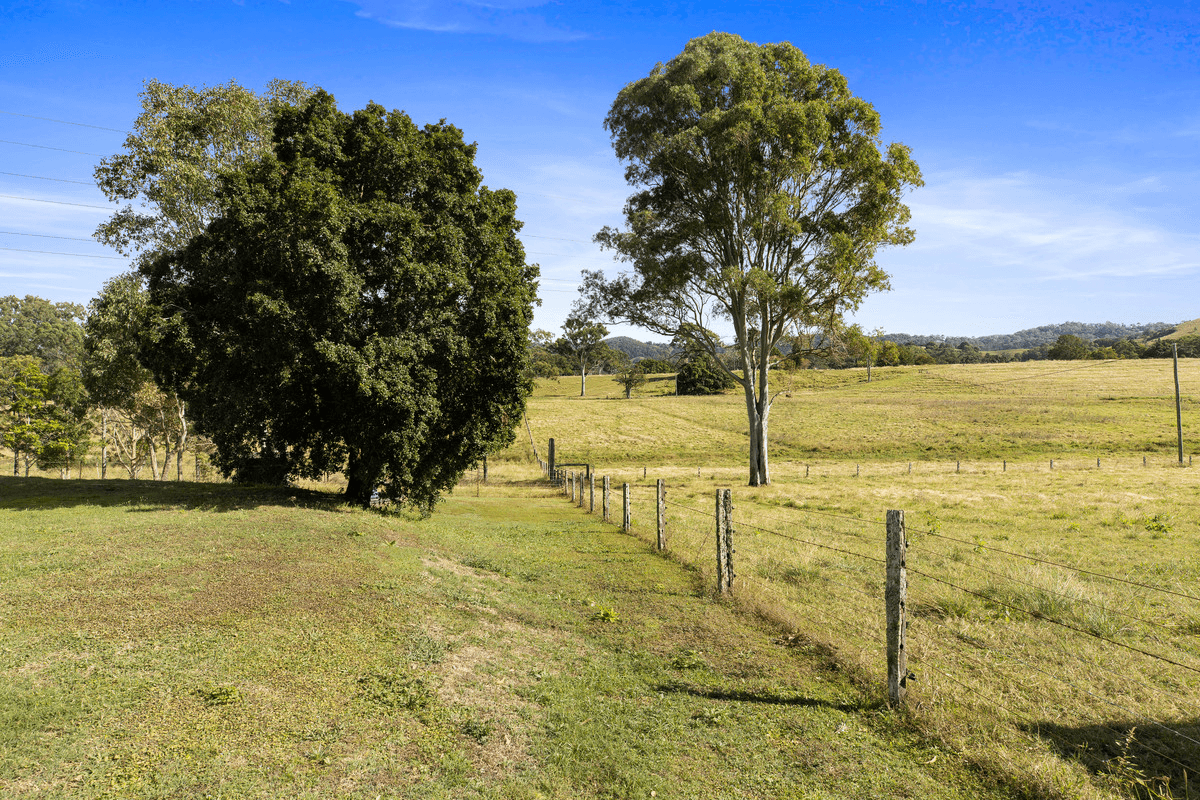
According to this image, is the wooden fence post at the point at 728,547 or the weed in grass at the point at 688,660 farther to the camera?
the wooden fence post at the point at 728,547

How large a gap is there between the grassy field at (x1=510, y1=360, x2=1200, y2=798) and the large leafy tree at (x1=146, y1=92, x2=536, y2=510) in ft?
24.2

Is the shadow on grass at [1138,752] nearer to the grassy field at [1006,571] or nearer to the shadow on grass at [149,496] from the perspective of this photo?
the grassy field at [1006,571]

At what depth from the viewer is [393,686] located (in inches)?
283

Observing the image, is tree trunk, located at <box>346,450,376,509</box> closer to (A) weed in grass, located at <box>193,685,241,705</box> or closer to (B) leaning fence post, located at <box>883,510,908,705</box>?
(A) weed in grass, located at <box>193,685,241,705</box>

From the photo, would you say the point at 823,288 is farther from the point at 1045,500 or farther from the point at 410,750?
the point at 410,750

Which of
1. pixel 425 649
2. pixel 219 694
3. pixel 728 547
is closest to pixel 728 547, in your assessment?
pixel 728 547

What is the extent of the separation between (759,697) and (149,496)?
18.8 meters

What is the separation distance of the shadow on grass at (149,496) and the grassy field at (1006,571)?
10967mm

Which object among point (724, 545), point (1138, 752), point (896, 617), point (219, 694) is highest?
Result: point (896, 617)

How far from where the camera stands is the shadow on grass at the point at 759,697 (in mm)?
7172

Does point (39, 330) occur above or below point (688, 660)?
above

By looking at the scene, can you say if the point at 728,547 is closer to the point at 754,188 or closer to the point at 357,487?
the point at 357,487

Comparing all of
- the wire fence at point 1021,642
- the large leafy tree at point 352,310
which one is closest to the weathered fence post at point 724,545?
the wire fence at point 1021,642

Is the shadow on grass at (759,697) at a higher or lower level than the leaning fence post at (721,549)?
lower
